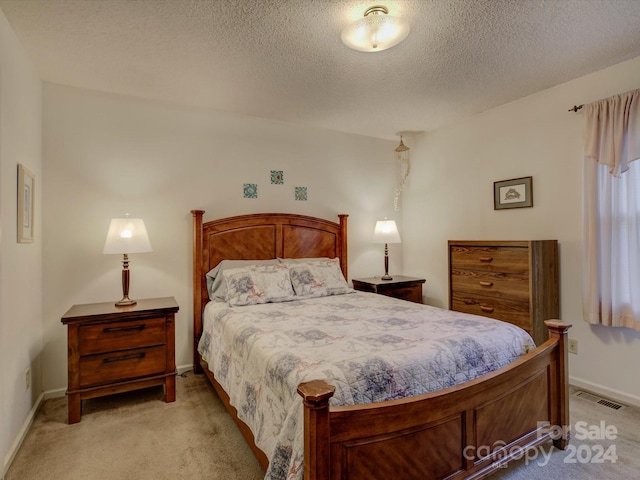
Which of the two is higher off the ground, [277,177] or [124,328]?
[277,177]

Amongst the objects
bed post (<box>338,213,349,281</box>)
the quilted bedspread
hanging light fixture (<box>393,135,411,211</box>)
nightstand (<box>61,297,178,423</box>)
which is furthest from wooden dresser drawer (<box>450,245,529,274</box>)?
nightstand (<box>61,297,178,423</box>)

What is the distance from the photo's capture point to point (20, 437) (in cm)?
206

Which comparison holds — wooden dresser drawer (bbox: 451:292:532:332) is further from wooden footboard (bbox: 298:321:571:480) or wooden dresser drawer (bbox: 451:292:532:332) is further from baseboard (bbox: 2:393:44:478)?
baseboard (bbox: 2:393:44:478)

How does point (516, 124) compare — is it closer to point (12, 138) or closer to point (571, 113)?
point (571, 113)

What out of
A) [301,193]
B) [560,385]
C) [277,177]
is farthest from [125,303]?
[560,385]

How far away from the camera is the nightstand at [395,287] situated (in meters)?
3.65

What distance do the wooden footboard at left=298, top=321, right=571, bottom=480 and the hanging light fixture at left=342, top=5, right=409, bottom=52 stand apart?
1842 mm

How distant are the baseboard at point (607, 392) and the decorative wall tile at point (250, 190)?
125 inches

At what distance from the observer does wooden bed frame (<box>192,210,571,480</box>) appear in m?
1.16

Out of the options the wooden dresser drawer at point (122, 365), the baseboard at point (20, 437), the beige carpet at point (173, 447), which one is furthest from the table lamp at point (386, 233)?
the baseboard at point (20, 437)

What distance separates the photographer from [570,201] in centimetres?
284

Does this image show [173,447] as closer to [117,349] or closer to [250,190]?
[117,349]

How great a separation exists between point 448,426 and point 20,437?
93.7 inches

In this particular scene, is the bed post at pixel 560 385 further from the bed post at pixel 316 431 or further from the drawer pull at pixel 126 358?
the drawer pull at pixel 126 358
